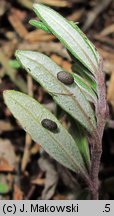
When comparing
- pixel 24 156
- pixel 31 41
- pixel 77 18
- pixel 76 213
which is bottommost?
pixel 76 213

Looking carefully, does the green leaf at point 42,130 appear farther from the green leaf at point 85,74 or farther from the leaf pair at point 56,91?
the green leaf at point 85,74

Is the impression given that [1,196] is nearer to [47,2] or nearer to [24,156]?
[24,156]

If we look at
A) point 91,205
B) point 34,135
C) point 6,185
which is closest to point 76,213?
point 91,205

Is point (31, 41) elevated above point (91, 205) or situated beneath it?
elevated above

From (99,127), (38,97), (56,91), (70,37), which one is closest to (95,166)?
(99,127)

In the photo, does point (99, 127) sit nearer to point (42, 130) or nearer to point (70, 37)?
point (42, 130)

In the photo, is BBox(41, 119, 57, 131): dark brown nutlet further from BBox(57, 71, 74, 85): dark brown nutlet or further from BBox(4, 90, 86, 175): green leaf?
BBox(57, 71, 74, 85): dark brown nutlet
